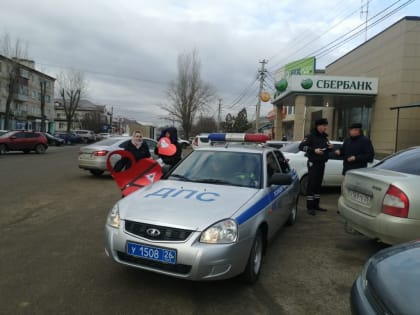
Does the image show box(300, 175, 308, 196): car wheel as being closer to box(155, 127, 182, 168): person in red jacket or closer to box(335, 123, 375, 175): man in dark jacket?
box(335, 123, 375, 175): man in dark jacket

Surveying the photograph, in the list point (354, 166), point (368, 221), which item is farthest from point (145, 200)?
point (354, 166)

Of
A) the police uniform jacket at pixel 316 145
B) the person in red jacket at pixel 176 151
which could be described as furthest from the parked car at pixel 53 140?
the police uniform jacket at pixel 316 145

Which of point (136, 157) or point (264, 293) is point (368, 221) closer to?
point (264, 293)

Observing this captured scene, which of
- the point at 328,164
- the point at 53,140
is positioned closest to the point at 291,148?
the point at 328,164

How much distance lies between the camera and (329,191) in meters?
10.2

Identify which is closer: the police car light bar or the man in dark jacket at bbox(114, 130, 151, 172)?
the police car light bar

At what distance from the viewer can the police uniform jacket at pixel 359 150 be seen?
6.55m

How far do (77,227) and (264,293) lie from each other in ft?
11.5

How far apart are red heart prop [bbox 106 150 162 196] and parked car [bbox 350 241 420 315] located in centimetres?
460

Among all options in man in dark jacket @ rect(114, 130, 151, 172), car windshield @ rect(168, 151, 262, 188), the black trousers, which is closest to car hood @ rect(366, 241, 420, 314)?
car windshield @ rect(168, 151, 262, 188)

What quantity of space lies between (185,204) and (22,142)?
2311 centimetres

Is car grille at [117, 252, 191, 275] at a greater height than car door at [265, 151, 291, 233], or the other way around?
car door at [265, 151, 291, 233]

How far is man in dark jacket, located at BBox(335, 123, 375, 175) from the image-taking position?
6551 millimetres

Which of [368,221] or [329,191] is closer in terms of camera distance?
[368,221]
